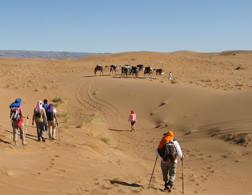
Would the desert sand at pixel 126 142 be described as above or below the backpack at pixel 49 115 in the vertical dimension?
below

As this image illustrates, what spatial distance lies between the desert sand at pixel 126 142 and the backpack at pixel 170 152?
980 millimetres

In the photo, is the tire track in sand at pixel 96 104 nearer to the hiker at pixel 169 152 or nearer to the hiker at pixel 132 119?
the hiker at pixel 132 119

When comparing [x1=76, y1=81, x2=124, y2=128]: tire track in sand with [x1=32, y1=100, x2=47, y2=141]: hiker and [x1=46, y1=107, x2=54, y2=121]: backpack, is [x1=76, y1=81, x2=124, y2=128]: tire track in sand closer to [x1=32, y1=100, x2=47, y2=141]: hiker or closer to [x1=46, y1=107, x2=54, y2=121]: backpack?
[x1=46, y1=107, x2=54, y2=121]: backpack

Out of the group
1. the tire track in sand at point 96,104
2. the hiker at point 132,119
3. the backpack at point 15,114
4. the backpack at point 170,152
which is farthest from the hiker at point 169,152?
the tire track in sand at point 96,104

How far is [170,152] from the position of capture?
24.5 ft

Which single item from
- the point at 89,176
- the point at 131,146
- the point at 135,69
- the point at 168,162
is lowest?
the point at 131,146

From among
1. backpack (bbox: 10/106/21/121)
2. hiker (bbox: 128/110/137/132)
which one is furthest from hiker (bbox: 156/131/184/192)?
hiker (bbox: 128/110/137/132)

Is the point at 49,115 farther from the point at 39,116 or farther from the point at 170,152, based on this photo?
the point at 170,152

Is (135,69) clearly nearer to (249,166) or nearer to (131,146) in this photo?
(131,146)

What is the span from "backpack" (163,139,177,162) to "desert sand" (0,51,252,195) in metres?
0.98

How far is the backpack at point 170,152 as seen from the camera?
7453 millimetres

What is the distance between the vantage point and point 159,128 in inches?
738

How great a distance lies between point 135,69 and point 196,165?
24.2 metres

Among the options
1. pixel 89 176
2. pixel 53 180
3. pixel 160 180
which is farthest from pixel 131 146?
pixel 53 180
